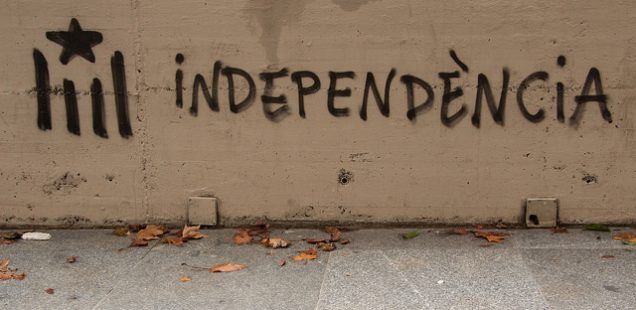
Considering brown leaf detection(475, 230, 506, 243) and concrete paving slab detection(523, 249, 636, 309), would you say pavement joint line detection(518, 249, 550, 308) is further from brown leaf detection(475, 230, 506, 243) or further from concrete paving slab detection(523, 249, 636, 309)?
brown leaf detection(475, 230, 506, 243)

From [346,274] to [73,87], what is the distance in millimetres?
2802

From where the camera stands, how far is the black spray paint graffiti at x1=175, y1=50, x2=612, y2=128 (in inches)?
211

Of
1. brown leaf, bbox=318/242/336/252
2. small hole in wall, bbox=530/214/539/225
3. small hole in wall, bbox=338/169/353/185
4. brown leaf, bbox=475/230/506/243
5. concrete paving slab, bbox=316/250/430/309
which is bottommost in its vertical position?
concrete paving slab, bbox=316/250/430/309

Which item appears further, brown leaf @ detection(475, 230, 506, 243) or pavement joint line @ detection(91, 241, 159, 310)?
brown leaf @ detection(475, 230, 506, 243)

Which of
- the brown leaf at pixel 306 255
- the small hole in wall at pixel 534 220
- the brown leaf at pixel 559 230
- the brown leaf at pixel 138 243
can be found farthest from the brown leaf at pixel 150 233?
the brown leaf at pixel 559 230

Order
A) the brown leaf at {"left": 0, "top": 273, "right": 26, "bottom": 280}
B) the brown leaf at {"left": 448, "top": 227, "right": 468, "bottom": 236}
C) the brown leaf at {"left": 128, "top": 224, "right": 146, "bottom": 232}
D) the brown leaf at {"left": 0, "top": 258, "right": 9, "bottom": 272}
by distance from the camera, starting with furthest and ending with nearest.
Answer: the brown leaf at {"left": 128, "top": 224, "right": 146, "bottom": 232} → the brown leaf at {"left": 448, "top": 227, "right": 468, "bottom": 236} → the brown leaf at {"left": 0, "top": 258, "right": 9, "bottom": 272} → the brown leaf at {"left": 0, "top": 273, "right": 26, "bottom": 280}

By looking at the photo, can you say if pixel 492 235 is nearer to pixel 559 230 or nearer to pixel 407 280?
pixel 559 230

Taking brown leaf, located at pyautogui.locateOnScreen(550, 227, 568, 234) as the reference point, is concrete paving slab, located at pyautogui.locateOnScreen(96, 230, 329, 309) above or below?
below

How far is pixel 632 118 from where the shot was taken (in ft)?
17.6

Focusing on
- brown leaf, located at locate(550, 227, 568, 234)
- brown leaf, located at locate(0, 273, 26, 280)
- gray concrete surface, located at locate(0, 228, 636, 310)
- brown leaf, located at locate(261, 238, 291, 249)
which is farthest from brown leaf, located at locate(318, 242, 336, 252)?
brown leaf, located at locate(0, 273, 26, 280)

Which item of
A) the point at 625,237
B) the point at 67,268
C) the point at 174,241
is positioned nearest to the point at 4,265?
the point at 67,268

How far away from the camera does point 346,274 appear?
15.3 feet

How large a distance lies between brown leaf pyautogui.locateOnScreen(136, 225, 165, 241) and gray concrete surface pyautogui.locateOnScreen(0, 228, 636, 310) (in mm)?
128

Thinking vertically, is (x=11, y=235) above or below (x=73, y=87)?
below
